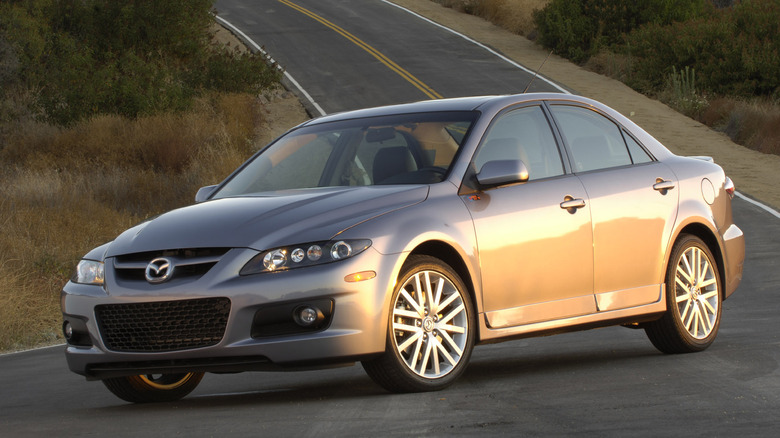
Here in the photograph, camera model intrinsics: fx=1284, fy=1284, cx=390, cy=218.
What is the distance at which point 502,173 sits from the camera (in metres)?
7.51

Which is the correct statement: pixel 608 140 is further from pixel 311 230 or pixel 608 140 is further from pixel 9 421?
pixel 9 421

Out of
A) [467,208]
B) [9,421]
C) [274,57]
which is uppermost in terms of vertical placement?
[467,208]

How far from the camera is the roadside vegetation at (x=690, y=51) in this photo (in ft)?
124

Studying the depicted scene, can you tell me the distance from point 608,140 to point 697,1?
42.3m

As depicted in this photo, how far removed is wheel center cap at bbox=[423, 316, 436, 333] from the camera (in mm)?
7140

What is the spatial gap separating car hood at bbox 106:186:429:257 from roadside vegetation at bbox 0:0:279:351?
576 cm

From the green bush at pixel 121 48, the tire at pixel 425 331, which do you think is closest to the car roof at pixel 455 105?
the tire at pixel 425 331

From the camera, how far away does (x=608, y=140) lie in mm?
8867

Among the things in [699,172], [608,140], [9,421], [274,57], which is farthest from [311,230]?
[274,57]

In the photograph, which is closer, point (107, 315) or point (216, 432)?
point (216, 432)

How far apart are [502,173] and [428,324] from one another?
1026 millimetres

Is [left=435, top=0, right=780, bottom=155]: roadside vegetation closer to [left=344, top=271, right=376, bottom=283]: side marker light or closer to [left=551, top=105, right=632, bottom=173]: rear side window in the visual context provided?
[left=551, top=105, right=632, bottom=173]: rear side window

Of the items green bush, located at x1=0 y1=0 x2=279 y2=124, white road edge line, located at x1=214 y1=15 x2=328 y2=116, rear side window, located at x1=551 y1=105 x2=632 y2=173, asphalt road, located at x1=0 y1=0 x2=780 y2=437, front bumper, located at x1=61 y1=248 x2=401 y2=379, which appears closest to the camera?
asphalt road, located at x1=0 y1=0 x2=780 y2=437

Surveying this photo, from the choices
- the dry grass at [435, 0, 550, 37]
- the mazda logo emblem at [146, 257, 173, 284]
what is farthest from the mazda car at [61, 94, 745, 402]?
the dry grass at [435, 0, 550, 37]
